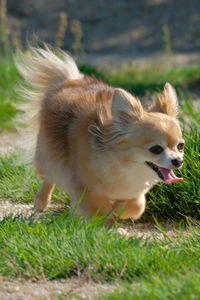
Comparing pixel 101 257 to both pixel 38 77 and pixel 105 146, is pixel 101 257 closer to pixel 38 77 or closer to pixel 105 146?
pixel 105 146

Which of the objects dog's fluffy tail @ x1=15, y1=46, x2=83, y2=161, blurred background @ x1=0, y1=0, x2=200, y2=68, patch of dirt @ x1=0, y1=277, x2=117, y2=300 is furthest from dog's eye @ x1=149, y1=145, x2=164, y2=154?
blurred background @ x1=0, y1=0, x2=200, y2=68

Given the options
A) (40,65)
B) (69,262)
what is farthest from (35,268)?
(40,65)

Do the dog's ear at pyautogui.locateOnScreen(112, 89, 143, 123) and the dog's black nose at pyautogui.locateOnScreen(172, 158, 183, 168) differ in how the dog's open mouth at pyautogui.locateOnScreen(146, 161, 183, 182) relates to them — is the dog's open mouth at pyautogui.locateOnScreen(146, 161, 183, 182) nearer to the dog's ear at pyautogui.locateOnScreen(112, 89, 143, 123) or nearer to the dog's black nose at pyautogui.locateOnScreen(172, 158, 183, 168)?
the dog's black nose at pyautogui.locateOnScreen(172, 158, 183, 168)

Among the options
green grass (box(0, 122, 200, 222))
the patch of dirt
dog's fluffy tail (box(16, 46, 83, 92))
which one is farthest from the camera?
dog's fluffy tail (box(16, 46, 83, 92))

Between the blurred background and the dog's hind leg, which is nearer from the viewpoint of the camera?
the dog's hind leg

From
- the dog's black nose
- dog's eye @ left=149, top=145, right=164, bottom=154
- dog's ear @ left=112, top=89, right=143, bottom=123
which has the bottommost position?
the dog's black nose

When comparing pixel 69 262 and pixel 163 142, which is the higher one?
pixel 163 142

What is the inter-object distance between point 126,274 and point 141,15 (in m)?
15.9

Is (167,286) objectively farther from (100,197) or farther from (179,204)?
(179,204)

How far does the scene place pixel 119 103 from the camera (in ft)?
13.3

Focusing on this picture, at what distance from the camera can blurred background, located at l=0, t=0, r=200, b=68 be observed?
51.6 feet

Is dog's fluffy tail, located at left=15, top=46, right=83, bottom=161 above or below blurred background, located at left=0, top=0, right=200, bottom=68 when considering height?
above

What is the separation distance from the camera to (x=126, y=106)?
4047mm

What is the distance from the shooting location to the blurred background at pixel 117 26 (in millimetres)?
15719
